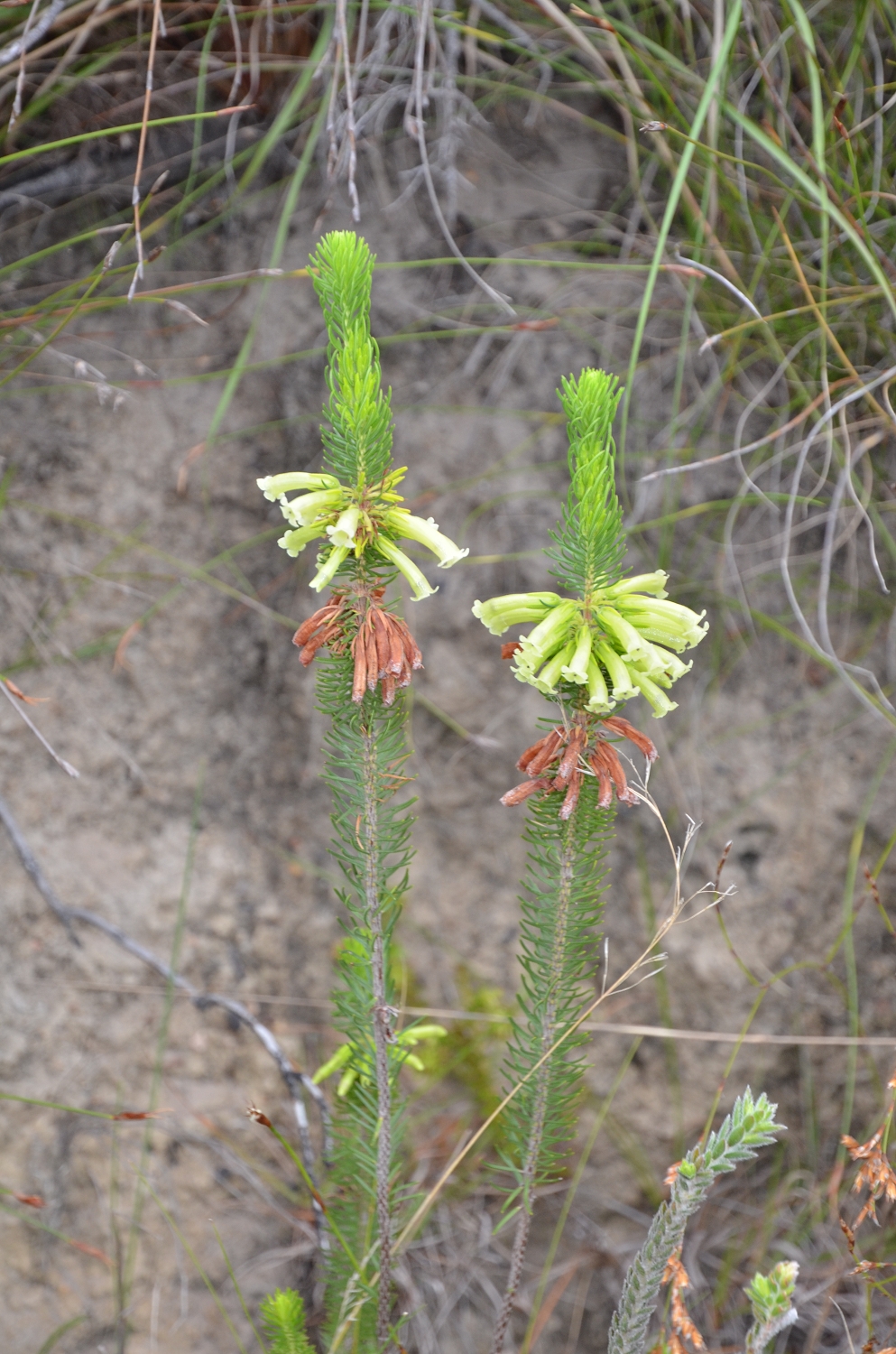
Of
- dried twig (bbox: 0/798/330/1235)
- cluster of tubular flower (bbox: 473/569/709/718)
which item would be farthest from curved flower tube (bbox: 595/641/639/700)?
dried twig (bbox: 0/798/330/1235)

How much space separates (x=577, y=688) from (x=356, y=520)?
0.43m

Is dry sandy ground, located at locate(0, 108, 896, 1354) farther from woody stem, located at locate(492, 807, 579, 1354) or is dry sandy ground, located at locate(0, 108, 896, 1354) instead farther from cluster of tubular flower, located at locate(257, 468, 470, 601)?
cluster of tubular flower, located at locate(257, 468, 470, 601)

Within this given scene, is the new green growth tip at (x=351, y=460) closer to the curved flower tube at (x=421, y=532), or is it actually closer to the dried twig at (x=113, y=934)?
the curved flower tube at (x=421, y=532)

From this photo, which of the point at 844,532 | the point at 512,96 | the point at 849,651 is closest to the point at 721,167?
the point at 512,96

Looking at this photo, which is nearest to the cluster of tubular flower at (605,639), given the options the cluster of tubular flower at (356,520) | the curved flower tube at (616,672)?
the curved flower tube at (616,672)

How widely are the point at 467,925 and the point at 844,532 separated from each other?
5.08 ft

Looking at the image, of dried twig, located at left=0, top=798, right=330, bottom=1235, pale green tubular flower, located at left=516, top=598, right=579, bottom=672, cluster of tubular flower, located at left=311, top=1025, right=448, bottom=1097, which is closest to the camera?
pale green tubular flower, located at left=516, top=598, right=579, bottom=672

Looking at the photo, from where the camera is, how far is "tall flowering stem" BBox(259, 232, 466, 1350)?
1.25 metres

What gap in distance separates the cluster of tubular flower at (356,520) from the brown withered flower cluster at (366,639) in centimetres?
7

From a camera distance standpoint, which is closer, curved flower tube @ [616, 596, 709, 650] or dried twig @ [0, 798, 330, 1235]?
curved flower tube @ [616, 596, 709, 650]

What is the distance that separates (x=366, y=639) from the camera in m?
1.36

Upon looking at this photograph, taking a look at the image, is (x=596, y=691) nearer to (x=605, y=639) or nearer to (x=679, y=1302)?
(x=605, y=639)

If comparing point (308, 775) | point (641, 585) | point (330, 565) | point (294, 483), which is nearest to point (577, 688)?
point (641, 585)

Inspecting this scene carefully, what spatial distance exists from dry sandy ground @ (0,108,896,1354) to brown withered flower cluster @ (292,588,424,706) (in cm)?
128
